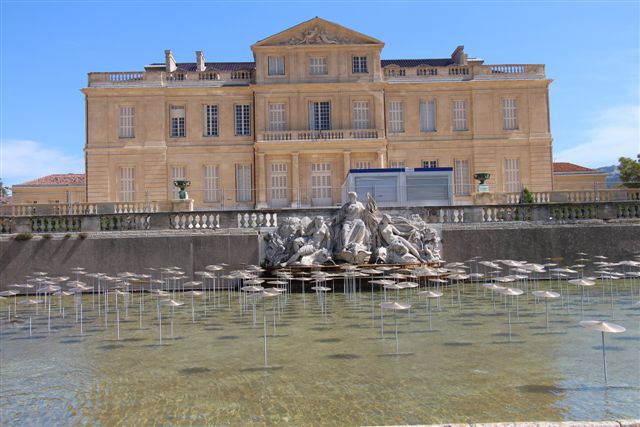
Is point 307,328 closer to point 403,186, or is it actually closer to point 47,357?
point 47,357

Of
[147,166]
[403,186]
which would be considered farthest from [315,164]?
[403,186]

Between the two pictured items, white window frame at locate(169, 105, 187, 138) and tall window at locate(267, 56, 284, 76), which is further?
tall window at locate(267, 56, 284, 76)

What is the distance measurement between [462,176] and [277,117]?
471 inches

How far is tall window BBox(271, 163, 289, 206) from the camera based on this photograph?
117 ft

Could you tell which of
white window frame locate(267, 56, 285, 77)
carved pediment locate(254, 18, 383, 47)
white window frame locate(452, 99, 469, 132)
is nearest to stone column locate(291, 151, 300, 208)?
white window frame locate(267, 56, 285, 77)

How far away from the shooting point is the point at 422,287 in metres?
18.1

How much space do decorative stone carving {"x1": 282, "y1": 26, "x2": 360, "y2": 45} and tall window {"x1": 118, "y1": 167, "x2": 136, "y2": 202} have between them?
40.8 ft

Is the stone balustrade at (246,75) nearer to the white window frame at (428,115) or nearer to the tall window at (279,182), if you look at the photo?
the white window frame at (428,115)

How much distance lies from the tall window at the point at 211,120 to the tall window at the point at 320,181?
6.50 meters

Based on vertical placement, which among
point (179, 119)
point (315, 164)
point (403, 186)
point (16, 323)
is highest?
point (179, 119)

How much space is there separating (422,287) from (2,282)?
13407 millimetres

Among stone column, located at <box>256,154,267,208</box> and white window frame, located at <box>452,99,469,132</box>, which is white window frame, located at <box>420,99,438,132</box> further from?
stone column, located at <box>256,154,267,208</box>

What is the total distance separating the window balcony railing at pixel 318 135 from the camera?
35.5 m

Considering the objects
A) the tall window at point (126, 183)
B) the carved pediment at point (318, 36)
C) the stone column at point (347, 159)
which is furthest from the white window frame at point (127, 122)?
the stone column at point (347, 159)
